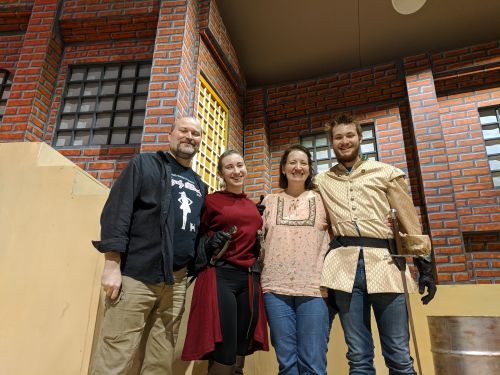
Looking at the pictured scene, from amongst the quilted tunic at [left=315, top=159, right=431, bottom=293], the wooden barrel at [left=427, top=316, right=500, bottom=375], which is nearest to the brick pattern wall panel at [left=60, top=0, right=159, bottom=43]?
the quilted tunic at [left=315, top=159, right=431, bottom=293]

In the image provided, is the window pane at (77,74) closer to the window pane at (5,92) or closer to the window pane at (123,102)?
the window pane at (123,102)

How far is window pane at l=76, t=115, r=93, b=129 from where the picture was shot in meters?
3.71

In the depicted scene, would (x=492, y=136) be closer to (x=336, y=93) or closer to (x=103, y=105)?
(x=336, y=93)

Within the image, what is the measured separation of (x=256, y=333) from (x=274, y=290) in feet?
0.73

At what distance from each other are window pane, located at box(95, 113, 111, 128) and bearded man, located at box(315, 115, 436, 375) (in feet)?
8.51

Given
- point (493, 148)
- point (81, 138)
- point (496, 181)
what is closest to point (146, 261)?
point (81, 138)

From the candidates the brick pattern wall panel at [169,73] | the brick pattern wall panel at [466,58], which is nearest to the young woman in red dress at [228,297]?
the brick pattern wall panel at [169,73]

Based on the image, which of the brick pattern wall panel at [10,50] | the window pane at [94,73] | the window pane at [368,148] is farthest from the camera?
the window pane at [368,148]

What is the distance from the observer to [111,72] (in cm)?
391

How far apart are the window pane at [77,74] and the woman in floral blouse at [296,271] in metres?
2.95

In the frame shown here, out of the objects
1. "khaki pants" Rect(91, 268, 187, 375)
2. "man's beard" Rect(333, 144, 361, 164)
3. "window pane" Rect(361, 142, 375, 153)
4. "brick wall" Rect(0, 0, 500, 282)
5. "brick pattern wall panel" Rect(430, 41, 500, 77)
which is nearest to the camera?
"khaki pants" Rect(91, 268, 187, 375)

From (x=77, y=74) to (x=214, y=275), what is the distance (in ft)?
10.6

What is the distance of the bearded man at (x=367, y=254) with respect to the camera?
1586mm

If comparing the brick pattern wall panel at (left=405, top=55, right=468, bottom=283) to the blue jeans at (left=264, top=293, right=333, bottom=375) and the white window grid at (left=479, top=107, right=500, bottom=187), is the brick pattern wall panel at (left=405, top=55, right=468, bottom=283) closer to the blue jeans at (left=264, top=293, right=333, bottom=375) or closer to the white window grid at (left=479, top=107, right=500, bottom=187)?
the white window grid at (left=479, top=107, right=500, bottom=187)
